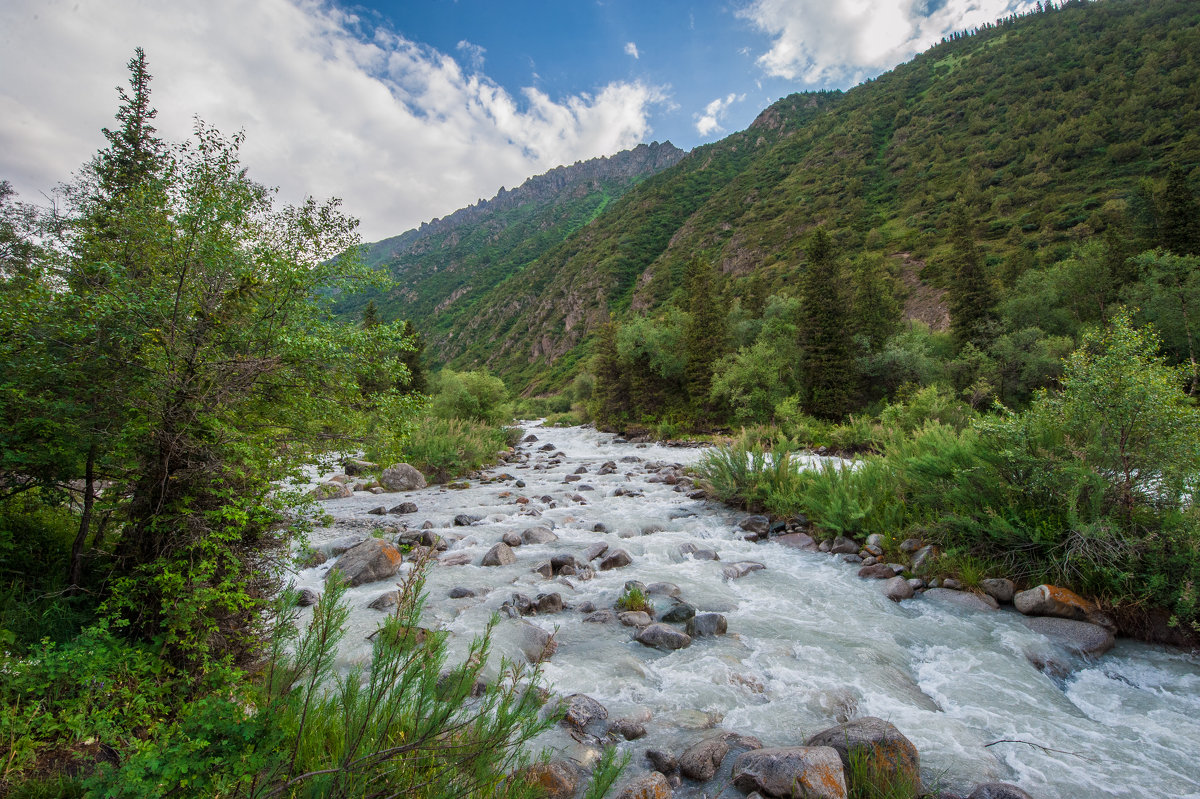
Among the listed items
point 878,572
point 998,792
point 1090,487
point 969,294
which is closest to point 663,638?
point 998,792

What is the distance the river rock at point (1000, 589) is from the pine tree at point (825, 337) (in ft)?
66.0

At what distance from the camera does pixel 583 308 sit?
104 m

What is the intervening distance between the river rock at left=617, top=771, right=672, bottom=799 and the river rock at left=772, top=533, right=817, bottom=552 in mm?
6653

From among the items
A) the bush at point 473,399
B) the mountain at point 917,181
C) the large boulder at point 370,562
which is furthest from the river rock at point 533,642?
the mountain at point 917,181

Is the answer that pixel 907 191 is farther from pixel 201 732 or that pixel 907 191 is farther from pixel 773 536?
pixel 201 732

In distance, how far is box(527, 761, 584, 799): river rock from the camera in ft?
9.86

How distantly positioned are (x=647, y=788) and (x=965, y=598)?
5624 mm

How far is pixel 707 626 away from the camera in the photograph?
579 cm

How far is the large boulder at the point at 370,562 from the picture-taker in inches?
284

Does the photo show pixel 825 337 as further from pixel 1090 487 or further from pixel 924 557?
pixel 1090 487

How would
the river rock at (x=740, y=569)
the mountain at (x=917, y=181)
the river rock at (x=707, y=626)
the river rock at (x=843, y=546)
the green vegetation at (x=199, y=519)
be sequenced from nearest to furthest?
1. the green vegetation at (x=199, y=519)
2. the river rock at (x=707, y=626)
3. the river rock at (x=740, y=569)
4. the river rock at (x=843, y=546)
5. the mountain at (x=917, y=181)

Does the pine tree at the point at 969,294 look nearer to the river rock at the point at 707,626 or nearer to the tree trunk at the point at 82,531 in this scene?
the river rock at the point at 707,626

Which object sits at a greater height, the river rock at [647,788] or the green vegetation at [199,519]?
the green vegetation at [199,519]

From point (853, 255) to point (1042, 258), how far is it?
23.3m
